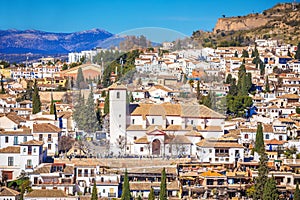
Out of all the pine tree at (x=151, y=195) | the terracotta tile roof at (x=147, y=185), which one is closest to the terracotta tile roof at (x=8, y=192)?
the terracotta tile roof at (x=147, y=185)

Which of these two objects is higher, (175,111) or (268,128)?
(175,111)

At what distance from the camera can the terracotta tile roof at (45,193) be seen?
15.2 m

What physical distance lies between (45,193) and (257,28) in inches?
1503

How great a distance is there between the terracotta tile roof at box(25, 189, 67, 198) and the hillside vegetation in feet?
86.8

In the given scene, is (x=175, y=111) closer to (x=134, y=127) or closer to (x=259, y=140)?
(x=134, y=127)

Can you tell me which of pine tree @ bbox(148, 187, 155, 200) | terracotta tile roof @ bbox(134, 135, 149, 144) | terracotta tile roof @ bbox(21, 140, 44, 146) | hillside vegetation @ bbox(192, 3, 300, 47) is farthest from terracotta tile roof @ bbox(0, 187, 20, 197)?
hillside vegetation @ bbox(192, 3, 300, 47)

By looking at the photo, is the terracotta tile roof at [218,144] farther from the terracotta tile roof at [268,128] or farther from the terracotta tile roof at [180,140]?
the terracotta tile roof at [268,128]

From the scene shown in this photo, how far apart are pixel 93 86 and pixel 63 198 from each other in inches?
189

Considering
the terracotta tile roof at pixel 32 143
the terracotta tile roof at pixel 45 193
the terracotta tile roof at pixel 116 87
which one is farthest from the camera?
the terracotta tile roof at pixel 116 87

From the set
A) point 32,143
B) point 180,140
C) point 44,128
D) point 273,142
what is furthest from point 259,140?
point 32,143

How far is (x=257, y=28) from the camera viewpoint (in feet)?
170

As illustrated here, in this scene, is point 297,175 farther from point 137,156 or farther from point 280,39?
point 280,39

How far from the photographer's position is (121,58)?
19.7 meters

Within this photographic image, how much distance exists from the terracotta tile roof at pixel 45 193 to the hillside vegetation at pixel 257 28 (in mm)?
26446
